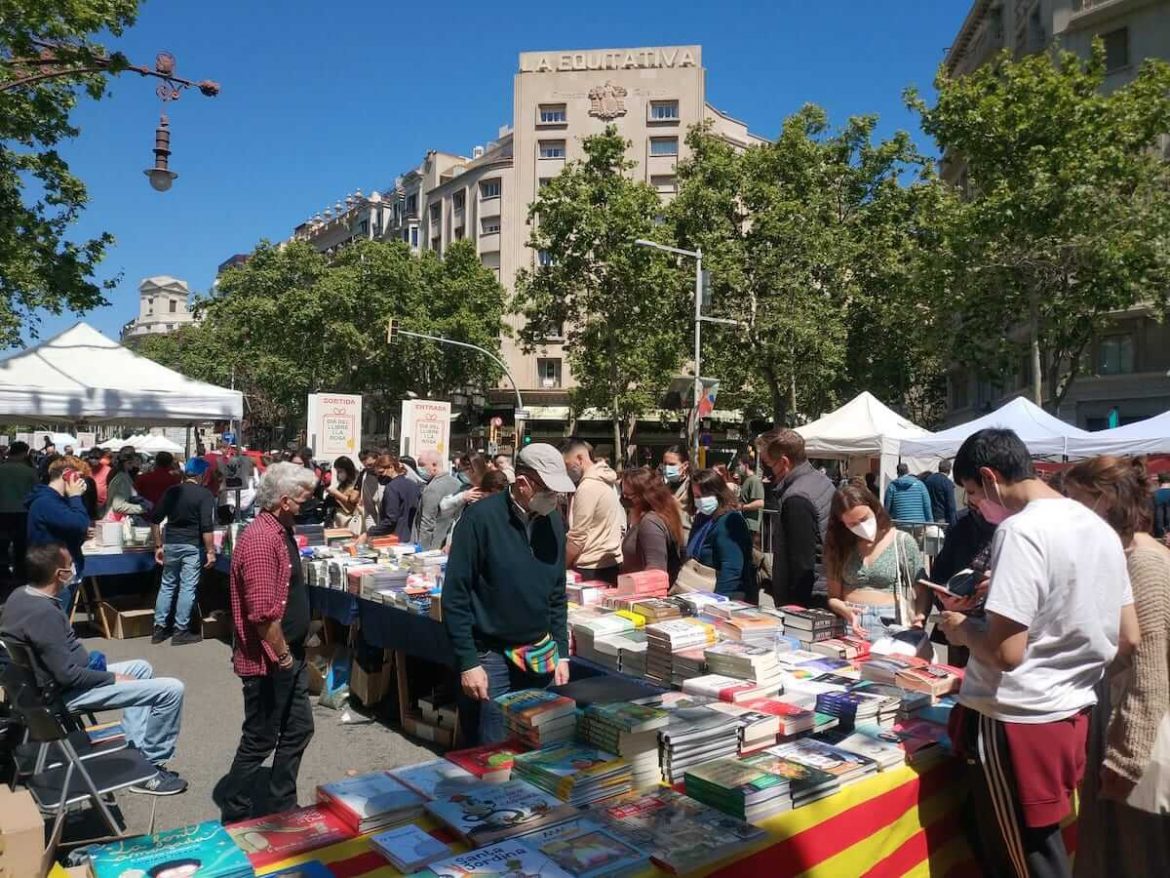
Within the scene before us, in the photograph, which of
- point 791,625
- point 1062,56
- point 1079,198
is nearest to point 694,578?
point 791,625

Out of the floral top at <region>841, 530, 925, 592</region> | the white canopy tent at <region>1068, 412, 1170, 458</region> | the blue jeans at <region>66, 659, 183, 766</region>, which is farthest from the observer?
the white canopy tent at <region>1068, 412, 1170, 458</region>

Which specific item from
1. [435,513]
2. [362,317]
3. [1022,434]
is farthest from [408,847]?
[362,317]

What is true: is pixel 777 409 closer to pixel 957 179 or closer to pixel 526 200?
pixel 957 179

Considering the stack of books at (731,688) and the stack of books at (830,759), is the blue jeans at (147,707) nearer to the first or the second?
the stack of books at (731,688)

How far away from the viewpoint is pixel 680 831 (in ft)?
7.39

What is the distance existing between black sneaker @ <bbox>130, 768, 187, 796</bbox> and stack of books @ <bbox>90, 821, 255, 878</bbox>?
1794mm

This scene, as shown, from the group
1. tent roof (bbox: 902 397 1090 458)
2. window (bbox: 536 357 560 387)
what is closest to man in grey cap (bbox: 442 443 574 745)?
tent roof (bbox: 902 397 1090 458)

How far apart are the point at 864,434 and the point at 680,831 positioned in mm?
13321

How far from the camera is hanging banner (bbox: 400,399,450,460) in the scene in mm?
15727

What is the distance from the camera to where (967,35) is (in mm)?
41531

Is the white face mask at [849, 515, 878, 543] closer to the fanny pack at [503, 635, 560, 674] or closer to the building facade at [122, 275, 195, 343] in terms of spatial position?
the fanny pack at [503, 635, 560, 674]

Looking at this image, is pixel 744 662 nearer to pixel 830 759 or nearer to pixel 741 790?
pixel 830 759

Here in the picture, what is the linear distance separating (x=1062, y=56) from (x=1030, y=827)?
21.7 metres

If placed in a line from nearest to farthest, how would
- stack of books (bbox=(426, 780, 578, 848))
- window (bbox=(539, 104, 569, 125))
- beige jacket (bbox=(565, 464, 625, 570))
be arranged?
1. stack of books (bbox=(426, 780, 578, 848))
2. beige jacket (bbox=(565, 464, 625, 570))
3. window (bbox=(539, 104, 569, 125))
